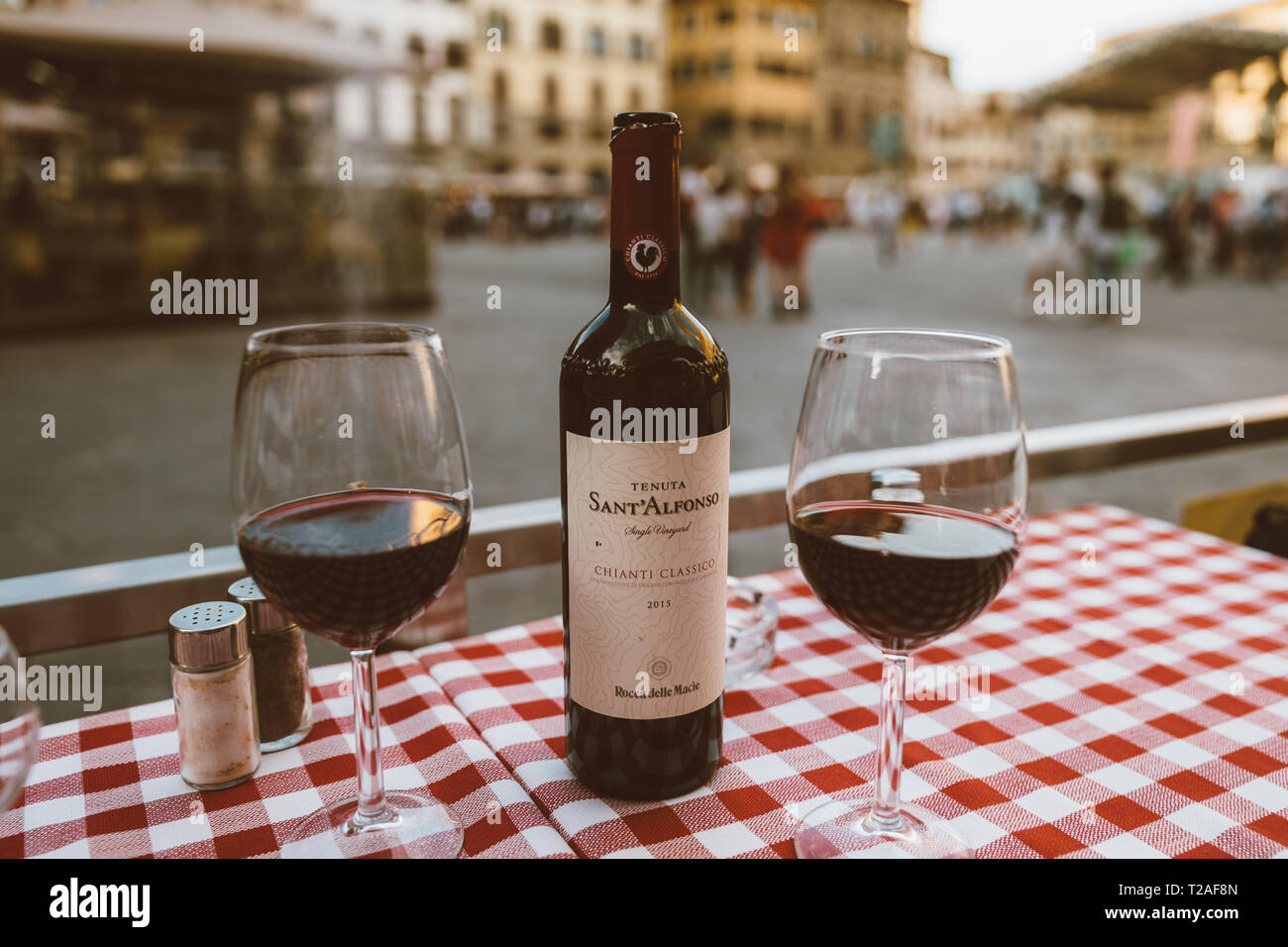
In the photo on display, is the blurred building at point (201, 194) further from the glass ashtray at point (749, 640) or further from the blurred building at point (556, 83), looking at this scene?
the blurred building at point (556, 83)

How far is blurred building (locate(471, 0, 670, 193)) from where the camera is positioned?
41375 mm

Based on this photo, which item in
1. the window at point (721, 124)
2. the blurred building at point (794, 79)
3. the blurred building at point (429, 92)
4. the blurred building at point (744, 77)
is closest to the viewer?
the blurred building at point (429, 92)

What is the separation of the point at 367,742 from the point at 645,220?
0.46m

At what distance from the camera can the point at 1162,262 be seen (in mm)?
15508

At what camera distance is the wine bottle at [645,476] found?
0.76 meters

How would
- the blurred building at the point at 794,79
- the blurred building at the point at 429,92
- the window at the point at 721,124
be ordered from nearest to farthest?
1. the blurred building at the point at 429,92
2. the blurred building at the point at 794,79
3. the window at the point at 721,124

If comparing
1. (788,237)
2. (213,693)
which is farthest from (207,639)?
(788,237)

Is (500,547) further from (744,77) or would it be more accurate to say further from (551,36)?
(744,77)

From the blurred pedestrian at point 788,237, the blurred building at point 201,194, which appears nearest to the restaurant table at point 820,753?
the blurred building at point 201,194

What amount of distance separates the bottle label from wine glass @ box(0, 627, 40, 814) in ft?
1.26

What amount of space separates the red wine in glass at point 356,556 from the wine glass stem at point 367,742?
0.8 inches

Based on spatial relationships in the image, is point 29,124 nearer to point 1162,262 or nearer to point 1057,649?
point 1057,649

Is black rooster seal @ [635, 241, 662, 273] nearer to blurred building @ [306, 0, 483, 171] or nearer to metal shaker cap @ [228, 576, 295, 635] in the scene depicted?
metal shaker cap @ [228, 576, 295, 635]

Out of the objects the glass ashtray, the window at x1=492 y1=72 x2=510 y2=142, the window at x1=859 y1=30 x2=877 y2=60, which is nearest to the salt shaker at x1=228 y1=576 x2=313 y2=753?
the glass ashtray
